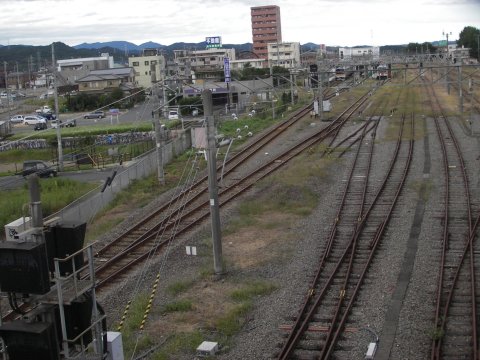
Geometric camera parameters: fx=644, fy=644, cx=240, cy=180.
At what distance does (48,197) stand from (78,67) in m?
80.5

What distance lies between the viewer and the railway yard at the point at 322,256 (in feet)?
24.8

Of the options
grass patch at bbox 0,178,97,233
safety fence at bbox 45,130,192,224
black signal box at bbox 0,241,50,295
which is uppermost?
black signal box at bbox 0,241,50,295

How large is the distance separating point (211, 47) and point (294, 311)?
82.3 m

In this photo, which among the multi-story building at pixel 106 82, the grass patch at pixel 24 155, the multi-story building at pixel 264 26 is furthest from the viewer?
the multi-story building at pixel 264 26

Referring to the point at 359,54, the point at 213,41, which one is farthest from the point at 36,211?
the point at 359,54

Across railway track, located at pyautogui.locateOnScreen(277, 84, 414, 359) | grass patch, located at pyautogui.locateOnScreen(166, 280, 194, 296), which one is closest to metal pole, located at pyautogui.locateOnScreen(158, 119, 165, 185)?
railway track, located at pyautogui.locateOnScreen(277, 84, 414, 359)

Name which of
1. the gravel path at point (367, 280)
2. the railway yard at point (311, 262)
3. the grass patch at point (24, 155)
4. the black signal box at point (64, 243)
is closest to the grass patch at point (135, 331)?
the railway yard at point (311, 262)

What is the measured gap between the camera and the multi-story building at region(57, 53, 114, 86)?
79.9 m

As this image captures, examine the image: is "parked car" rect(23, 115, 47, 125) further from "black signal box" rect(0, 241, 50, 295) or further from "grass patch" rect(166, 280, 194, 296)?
"black signal box" rect(0, 241, 50, 295)

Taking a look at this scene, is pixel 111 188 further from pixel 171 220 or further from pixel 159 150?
pixel 171 220

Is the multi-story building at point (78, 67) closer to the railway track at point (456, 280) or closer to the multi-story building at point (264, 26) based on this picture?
the multi-story building at point (264, 26)

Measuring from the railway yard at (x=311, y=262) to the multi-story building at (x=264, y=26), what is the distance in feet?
309

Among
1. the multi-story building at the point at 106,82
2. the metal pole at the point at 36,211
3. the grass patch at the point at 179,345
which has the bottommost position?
the grass patch at the point at 179,345

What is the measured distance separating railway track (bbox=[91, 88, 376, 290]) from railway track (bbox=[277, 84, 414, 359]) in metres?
2.76
